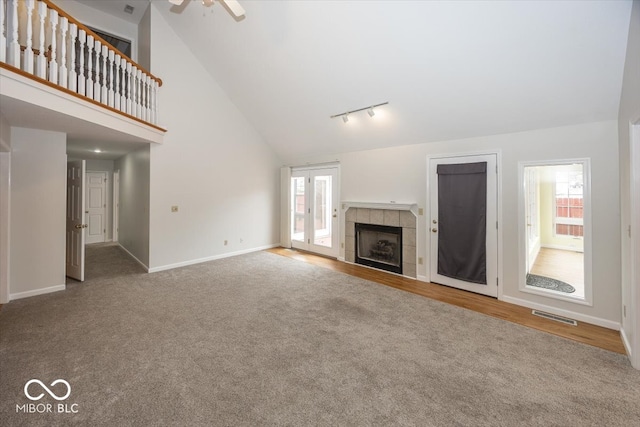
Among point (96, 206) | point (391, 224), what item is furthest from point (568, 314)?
point (96, 206)

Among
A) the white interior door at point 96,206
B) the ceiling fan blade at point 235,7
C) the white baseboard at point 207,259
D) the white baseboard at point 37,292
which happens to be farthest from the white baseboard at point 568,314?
the white interior door at point 96,206

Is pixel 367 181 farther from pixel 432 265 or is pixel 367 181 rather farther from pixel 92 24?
pixel 92 24

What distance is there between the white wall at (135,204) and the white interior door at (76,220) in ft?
2.86

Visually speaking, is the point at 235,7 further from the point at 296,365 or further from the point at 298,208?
the point at 298,208

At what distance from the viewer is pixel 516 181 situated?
3.42m

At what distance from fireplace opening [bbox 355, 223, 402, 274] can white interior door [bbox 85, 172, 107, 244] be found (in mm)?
7300

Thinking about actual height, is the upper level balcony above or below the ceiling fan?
below

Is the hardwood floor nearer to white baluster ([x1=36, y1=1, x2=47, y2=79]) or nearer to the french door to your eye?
the french door

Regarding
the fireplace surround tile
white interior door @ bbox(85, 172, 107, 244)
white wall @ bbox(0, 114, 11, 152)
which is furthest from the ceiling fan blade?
white interior door @ bbox(85, 172, 107, 244)

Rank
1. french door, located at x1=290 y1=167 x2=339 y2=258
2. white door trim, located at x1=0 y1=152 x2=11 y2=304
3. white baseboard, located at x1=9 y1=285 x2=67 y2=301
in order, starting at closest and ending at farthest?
1. white door trim, located at x1=0 y1=152 x2=11 y2=304
2. white baseboard, located at x1=9 y1=285 x2=67 y2=301
3. french door, located at x1=290 y1=167 x2=339 y2=258

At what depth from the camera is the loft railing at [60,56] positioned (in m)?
2.54

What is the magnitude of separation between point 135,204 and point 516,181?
22.8 feet

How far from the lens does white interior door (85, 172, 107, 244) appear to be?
23.2ft

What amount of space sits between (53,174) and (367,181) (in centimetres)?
509
